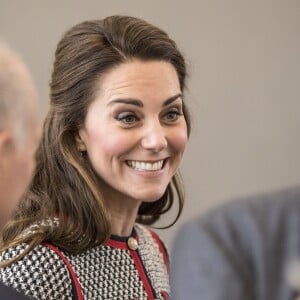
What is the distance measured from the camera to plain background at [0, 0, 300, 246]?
268 cm

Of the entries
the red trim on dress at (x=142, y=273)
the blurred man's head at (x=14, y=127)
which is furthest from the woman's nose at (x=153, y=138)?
the blurred man's head at (x=14, y=127)

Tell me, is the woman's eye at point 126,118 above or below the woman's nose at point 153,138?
above

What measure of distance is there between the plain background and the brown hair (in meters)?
0.96

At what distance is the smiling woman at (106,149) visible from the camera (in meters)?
1.60

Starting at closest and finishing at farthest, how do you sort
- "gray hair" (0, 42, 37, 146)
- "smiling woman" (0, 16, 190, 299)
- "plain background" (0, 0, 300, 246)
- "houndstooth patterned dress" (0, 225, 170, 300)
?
"gray hair" (0, 42, 37, 146) → "houndstooth patterned dress" (0, 225, 170, 300) → "smiling woman" (0, 16, 190, 299) → "plain background" (0, 0, 300, 246)

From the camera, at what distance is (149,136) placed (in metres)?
1.63

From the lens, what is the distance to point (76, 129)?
1678 mm

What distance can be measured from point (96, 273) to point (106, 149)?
0.25 m

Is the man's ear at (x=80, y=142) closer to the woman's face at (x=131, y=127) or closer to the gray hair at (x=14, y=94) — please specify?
the woman's face at (x=131, y=127)

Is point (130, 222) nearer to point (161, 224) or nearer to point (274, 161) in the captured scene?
point (161, 224)

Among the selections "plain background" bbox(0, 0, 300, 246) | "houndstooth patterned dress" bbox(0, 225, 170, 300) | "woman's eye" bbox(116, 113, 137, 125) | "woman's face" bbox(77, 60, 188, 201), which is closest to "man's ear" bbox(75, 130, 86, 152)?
"woman's face" bbox(77, 60, 188, 201)

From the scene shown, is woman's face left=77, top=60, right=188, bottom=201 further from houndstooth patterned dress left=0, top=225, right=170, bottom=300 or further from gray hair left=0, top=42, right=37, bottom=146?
gray hair left=0, top=42, right=37, bottom=146

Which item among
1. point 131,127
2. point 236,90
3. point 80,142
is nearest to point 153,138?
point 131,127

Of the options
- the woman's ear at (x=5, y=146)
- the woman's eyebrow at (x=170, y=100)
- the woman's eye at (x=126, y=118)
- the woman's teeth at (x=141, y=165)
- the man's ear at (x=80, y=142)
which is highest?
the woman's eyebrow at (x=170, y=100)
